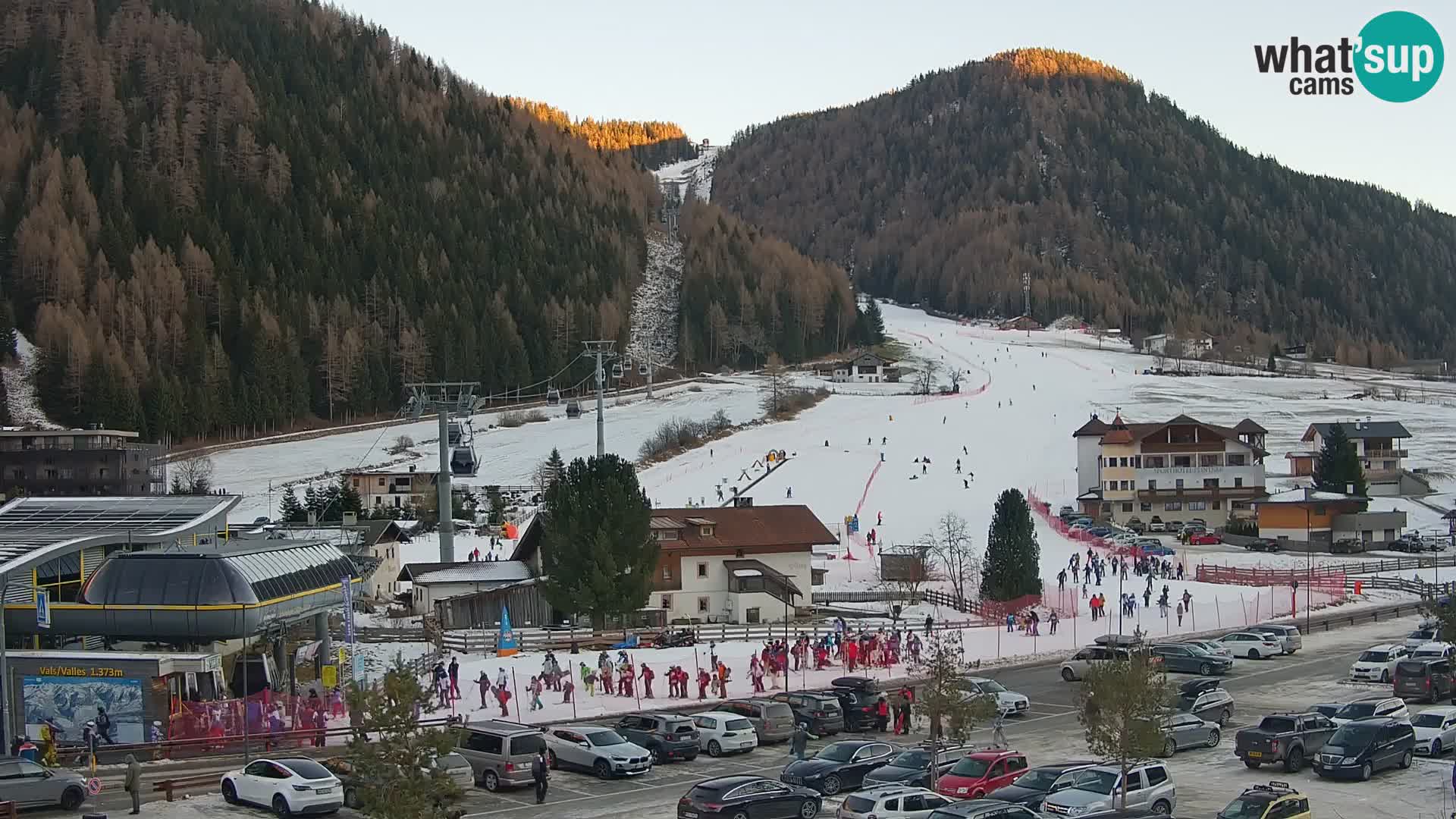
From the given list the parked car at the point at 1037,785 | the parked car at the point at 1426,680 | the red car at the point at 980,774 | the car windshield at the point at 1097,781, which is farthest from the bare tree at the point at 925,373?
the car windshield at the point at 1097,781

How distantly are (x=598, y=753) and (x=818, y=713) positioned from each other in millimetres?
5314

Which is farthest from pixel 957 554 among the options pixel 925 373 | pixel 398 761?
pixel 925 373

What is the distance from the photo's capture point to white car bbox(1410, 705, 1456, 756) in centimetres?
2559

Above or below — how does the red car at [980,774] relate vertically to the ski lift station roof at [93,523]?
below

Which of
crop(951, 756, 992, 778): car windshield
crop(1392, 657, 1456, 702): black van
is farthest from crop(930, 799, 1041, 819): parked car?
crop(1392, 657, 1456, 702): black van

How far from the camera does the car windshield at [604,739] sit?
25062 millimetres

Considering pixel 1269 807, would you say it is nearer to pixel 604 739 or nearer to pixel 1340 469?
pixel 604 739

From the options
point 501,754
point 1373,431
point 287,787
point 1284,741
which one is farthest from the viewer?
point 1373,431

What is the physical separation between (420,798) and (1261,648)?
90.7 ft

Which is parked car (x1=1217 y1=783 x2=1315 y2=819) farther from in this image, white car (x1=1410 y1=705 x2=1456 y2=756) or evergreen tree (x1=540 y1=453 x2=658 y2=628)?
evergreen tree (x1=540 y1=453 x2=658 y2=628)

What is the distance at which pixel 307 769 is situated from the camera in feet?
70.6

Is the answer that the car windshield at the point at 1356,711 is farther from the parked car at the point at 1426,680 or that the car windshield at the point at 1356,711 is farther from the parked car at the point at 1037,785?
the parked car at the point at 1037,785

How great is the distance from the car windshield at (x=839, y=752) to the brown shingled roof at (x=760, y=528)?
70.7 feet

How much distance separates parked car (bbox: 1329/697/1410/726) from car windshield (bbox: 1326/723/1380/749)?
7.20 ft
